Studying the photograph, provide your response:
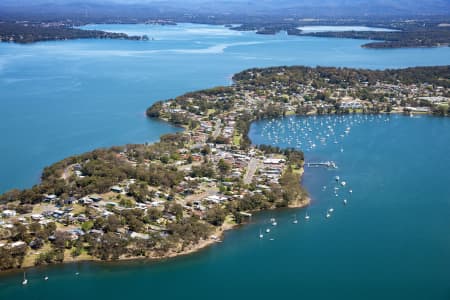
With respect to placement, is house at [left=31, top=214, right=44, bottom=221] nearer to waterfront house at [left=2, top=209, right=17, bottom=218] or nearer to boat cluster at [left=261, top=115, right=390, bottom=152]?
waterfront house at [left=2, top=209, right=17, bottom=218]

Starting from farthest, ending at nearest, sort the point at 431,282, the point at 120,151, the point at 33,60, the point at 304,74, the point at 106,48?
1. the point at 106,48
2. the point at 33,60
3. the point at 304,74
4. the point at 120,151
5. the point at 431,282

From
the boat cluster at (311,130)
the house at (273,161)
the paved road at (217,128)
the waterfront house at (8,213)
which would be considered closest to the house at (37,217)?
the waterfront house at (8,213)

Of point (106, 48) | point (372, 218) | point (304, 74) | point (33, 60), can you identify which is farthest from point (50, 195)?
point (106, 48)

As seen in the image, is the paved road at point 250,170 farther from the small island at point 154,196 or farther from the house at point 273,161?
Answer: the house at point 273,161

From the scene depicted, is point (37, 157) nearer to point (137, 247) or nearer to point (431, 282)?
point (137, 247)

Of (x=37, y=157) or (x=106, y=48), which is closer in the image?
(x=37, y=157)

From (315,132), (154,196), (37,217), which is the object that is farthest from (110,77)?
(37,217)
